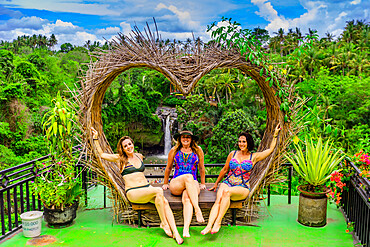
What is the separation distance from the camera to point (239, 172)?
3.76 metres

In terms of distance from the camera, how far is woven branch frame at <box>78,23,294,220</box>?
12.1 ft

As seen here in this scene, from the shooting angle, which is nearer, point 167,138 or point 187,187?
point 187,187

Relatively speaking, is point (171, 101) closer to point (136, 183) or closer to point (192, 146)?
point (192, 146)

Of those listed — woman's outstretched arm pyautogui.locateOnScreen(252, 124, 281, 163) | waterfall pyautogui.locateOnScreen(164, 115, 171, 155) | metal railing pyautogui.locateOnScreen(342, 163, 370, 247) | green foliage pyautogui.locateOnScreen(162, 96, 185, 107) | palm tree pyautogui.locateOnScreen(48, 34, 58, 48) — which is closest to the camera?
metal railing pyautogui.locateOnScreen(342, 163, 370, 247)

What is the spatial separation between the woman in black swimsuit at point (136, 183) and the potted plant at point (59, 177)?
0.45 meters

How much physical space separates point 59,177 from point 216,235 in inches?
84.1

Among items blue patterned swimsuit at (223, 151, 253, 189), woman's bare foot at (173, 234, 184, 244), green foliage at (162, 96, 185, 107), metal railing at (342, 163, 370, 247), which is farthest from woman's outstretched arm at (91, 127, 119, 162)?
green foliage at (162, 96, 185, 107)

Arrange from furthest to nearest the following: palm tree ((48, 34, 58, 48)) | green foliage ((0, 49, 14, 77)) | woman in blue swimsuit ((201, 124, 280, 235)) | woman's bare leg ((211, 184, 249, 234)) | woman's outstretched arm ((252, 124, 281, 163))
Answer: palm tree ((48, 34, 58, 48)), green foliage ((0, 49, 14, 77)), woman's outstretched arm ((252, 124, 281, 163)), woman in blue swimsuit ((201, 124, 280, 235)), woman's bare leg ((211, 184, 249, 234))

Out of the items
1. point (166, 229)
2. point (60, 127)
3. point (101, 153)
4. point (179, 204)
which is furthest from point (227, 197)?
point (60, 127)

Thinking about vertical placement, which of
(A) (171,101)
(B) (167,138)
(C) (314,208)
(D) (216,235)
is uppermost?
(A) (171,101)

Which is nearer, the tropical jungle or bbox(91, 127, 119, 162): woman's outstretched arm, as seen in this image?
bbox(91, 127, 119, 162): woman's outstretched arm

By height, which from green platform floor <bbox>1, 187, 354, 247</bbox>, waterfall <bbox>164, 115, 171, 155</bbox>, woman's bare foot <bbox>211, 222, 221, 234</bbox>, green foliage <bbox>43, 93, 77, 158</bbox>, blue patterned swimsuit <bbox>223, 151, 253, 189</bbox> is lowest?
waterfall <bbox>164, 115, 171, 155</bbox>

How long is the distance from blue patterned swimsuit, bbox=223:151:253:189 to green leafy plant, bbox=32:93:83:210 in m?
2.00

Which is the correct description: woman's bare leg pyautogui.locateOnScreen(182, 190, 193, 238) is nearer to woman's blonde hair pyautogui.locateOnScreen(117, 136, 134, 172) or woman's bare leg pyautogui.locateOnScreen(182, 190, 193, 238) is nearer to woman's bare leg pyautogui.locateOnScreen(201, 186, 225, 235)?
woman's bare leg pyautogui.locateOnScreen(201, 186, 225, 235)
